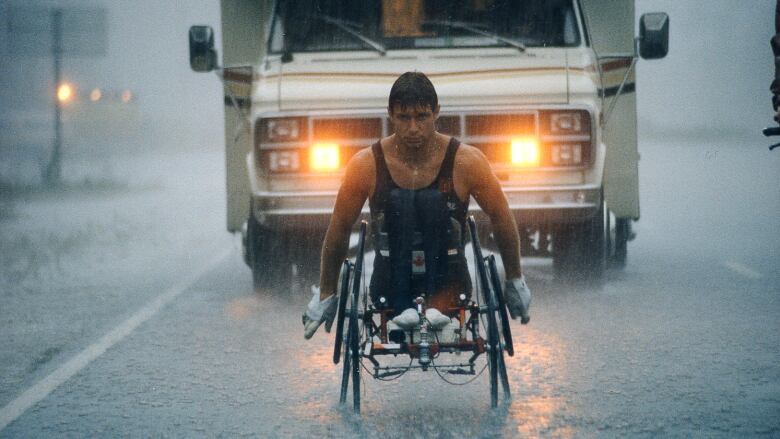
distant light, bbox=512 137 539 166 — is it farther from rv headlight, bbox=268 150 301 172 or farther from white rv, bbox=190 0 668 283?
rv headlight, bbox=268 150 301 172

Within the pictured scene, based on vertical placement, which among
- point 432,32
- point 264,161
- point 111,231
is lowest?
point 111,231

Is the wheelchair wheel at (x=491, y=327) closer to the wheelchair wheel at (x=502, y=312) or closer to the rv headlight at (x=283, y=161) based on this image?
the wheelchair wheel at (x=502, y=312)

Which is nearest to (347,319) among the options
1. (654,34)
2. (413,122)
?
(413,122)

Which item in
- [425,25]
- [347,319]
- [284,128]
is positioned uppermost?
[425,25]

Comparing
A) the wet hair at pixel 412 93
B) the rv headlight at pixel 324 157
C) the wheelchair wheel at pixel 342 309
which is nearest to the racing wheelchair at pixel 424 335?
the wheelchair wheel at pixel 342 309

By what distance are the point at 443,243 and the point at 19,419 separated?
7.00ft

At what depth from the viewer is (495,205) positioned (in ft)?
19.0

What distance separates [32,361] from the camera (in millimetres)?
7637

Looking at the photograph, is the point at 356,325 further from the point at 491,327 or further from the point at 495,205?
the point at 495,205

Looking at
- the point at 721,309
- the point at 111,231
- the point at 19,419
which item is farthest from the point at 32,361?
the point at 111,231

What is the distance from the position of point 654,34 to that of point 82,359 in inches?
188

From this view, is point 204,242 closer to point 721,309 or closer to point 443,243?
point 721,309

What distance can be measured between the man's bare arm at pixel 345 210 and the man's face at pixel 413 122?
24 cm

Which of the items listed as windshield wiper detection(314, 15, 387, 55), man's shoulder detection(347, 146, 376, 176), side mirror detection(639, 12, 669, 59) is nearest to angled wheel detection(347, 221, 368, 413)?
man's shoulder detection(347, 146, 376, 176)
